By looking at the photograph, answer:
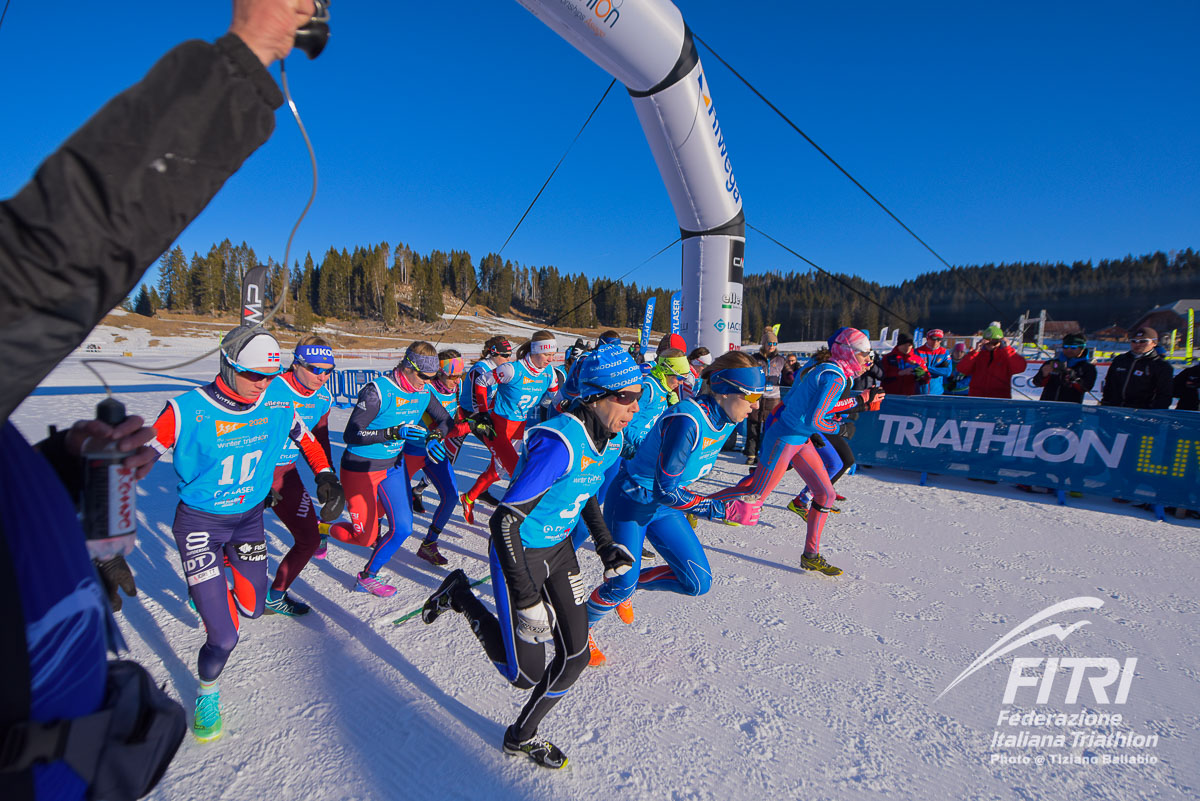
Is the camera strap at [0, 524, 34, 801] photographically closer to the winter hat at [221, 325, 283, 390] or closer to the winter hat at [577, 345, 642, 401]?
the winter hat at [577, 345, 642, 401]

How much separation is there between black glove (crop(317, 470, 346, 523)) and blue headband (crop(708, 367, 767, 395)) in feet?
8.77

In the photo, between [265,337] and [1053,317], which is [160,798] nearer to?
[265,337]

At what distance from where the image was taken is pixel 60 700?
2.85 feet

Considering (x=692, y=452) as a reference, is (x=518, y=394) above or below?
below

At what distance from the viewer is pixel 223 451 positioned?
3.04m

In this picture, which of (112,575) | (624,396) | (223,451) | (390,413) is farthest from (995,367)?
(112,575)

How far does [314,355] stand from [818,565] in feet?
15.1

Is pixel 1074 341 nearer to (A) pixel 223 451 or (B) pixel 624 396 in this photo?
(B) pixel 624 396

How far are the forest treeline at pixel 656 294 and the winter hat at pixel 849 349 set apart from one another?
39.3 m

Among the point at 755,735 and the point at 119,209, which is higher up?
the point at 119,209

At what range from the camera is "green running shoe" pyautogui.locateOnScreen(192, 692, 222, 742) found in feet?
9.31

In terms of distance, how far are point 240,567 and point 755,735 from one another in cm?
Answer: 315

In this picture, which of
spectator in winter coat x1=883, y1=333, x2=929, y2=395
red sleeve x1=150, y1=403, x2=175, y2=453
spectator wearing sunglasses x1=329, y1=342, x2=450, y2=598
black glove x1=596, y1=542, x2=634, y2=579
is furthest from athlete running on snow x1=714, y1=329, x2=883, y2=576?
spectator in winter coat x1=883, y1=333, x2=929, y2=395

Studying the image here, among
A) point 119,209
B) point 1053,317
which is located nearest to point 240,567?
point 119,209
